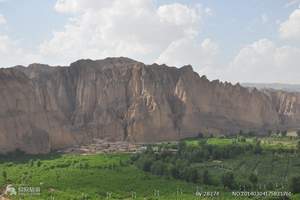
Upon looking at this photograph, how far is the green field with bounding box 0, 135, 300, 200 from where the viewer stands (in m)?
45.9

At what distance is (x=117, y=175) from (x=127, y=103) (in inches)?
1690

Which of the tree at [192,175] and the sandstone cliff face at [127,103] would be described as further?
the sandstone cliff face at [127,103]

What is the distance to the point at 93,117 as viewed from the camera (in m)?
94.4

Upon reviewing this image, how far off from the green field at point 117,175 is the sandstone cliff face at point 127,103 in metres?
11.8

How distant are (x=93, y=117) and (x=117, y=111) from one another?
4300mm

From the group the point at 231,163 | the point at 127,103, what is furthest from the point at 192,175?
the point at 127,103

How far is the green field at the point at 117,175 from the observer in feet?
151

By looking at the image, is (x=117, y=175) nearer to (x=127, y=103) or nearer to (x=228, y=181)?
(x=228, y=181)

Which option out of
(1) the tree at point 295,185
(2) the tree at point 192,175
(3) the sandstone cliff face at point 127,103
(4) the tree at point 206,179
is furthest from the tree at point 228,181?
(3) the sandstone cliff face at point 127,103

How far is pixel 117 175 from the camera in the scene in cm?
5472

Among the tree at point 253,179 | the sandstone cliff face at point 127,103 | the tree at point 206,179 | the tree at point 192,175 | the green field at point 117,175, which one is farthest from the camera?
the sandstone cliff face at point 127,103

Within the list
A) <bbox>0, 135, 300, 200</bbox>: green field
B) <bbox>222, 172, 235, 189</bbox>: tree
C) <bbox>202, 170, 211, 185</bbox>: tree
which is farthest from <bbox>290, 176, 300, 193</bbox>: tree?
<bbox>202, 170, 211, 185</bbox>: tree

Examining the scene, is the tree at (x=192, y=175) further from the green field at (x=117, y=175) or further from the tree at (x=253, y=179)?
the tree at (x=253, y=179)

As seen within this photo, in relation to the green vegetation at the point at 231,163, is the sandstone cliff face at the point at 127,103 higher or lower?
higher
